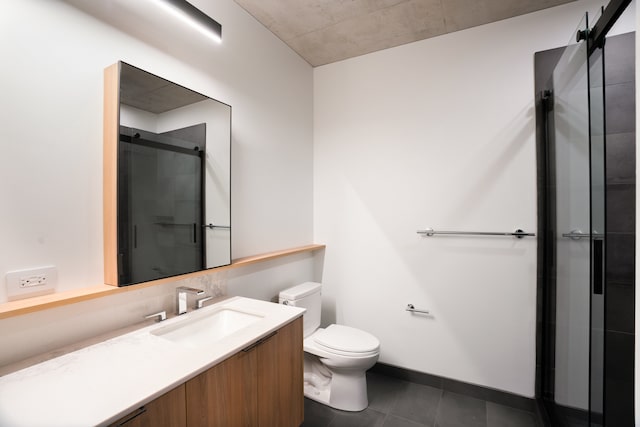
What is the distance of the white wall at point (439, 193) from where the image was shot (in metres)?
2.01

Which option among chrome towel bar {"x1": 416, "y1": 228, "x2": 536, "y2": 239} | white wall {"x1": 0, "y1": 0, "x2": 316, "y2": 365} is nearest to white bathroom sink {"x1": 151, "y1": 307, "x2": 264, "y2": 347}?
white wall {"x1": 0, "y1": 0, "x2": 316, "y2": 365}

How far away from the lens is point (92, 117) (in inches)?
48.5

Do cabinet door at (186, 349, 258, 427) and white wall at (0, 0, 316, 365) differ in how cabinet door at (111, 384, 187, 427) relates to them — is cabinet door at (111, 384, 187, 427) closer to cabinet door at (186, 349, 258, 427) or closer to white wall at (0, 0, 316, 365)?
cabinet door at (186, 349, 258, 427)

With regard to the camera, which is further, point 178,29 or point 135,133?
point 178,29

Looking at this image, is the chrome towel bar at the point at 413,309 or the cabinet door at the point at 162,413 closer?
the cabinet door at the point at 162,413

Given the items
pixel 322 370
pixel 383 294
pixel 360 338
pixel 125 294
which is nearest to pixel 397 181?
pixel 383 294

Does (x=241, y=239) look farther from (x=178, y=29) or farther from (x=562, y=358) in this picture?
(x=562, y=358)

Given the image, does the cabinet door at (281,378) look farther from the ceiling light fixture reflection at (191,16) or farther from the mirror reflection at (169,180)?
the ceiling light fixture reflection at (191,16)

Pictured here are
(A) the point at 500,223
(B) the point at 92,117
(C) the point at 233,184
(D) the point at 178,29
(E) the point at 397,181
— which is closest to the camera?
(B) the point at 92,117

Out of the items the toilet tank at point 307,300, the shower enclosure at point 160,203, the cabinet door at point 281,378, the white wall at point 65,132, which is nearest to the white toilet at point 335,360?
the toilet tank at point 307,300

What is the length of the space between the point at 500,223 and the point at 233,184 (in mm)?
1841

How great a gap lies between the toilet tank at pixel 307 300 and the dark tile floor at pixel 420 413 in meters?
0.51

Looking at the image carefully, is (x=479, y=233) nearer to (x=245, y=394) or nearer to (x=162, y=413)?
(x=245, y=394)

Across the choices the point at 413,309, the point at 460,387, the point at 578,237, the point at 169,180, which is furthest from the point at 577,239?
the point at 169,180
